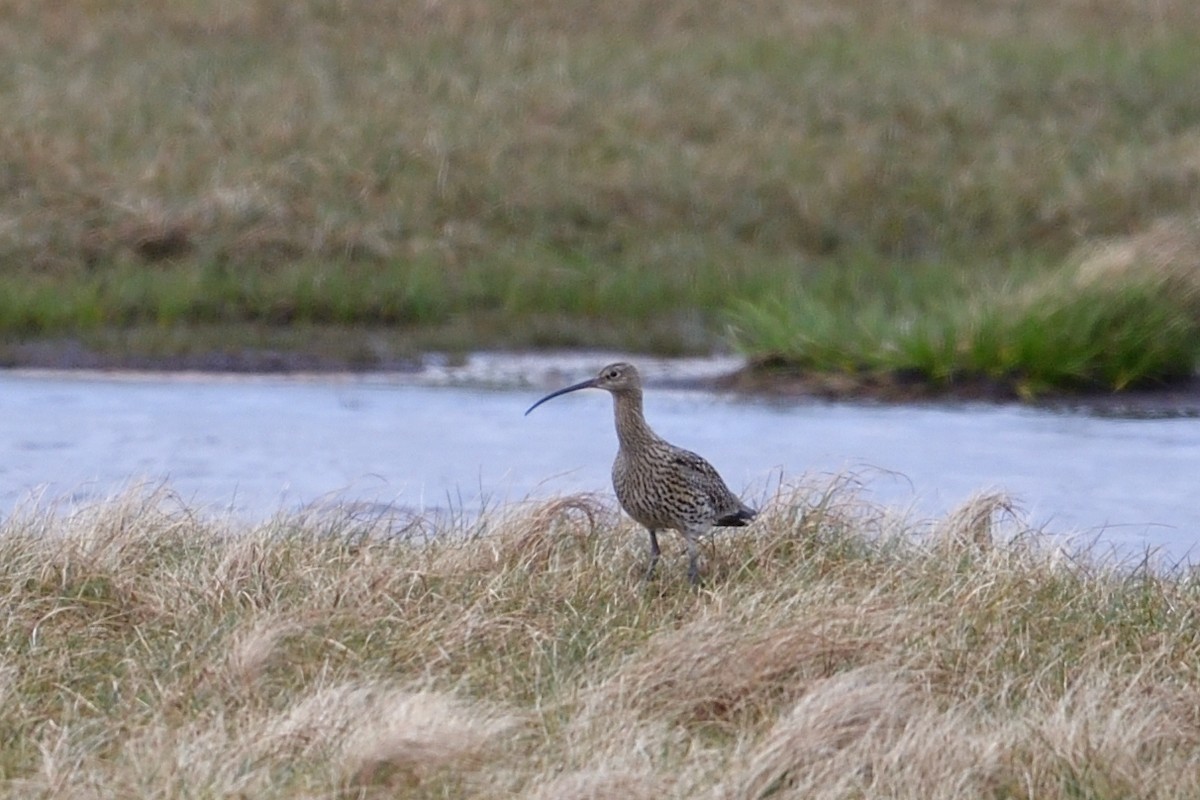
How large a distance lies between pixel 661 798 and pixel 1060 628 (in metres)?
2.04

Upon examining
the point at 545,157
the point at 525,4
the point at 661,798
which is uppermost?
the point at 525,4

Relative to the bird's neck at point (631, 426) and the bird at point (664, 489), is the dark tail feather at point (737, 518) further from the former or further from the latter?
Result: the bird's neck at point (631, 426)

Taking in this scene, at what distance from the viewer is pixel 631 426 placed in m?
7.41

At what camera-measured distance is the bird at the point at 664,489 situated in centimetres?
715

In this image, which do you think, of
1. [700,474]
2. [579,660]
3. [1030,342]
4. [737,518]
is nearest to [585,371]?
[1030,342]

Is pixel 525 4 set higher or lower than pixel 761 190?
higher

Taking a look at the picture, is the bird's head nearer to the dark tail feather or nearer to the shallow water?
the dark tail feather

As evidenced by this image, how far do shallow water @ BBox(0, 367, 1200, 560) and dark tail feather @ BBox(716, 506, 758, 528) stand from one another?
3.43 feet

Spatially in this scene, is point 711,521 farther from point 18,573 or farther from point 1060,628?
point 18,573

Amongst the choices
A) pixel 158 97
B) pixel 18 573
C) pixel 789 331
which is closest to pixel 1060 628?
pixel 18 573

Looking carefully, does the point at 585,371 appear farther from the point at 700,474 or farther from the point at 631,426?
the point at 700,474

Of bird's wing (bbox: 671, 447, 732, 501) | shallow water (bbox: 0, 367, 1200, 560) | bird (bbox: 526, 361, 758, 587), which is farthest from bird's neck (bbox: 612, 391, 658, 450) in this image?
shallow water (bbox: 0, 367, 1200, 560)

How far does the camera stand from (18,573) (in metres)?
Answer: 6.76

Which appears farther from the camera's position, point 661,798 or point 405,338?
point 405,338
